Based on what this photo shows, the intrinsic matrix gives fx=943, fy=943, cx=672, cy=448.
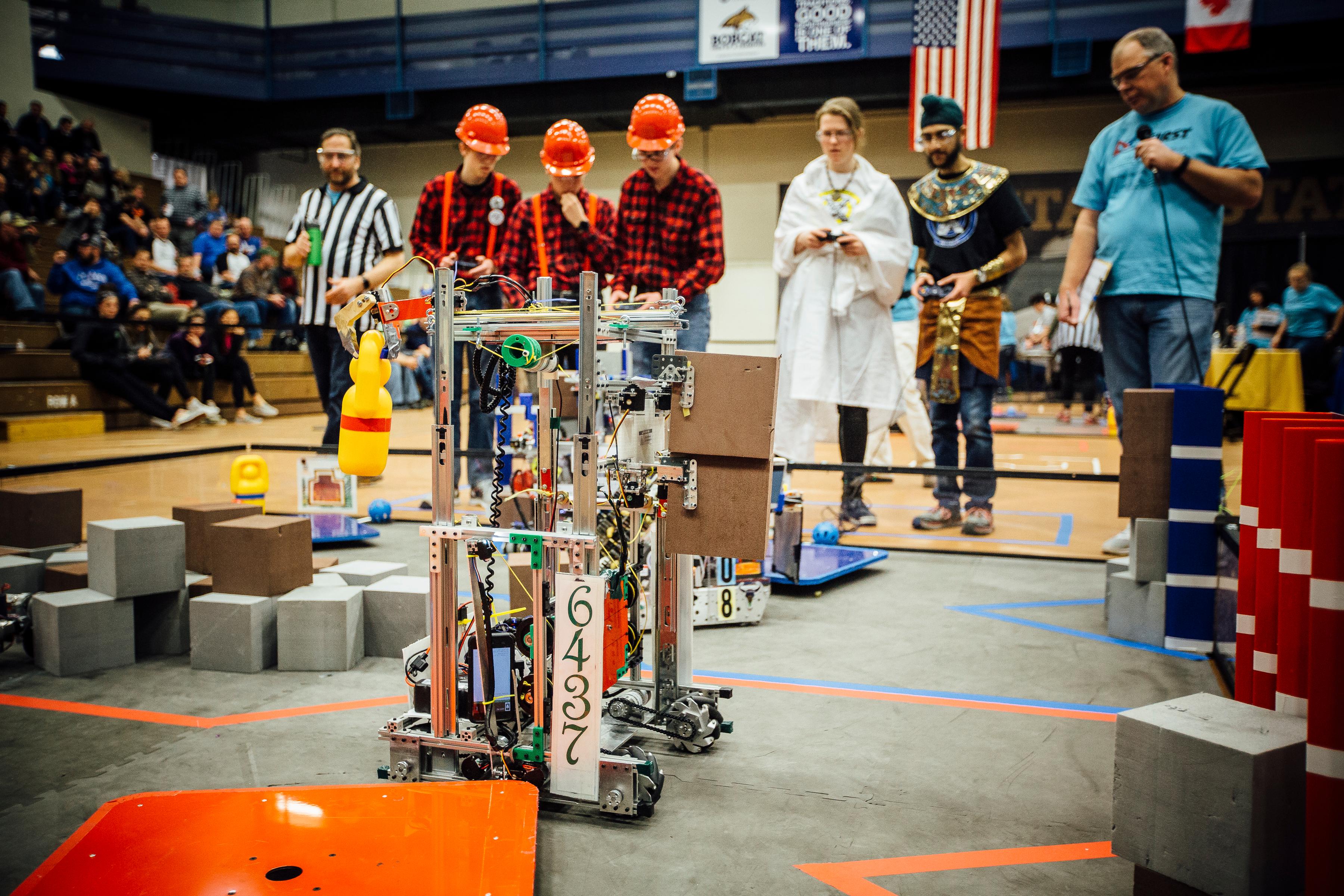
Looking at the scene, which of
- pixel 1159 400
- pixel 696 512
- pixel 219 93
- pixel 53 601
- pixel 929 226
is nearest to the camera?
pixel 696 512

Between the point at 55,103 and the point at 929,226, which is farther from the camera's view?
the point at 55,103

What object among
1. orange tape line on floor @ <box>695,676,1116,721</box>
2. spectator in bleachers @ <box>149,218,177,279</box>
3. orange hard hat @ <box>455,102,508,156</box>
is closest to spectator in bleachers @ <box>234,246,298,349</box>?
spectator in bleachers @ <box>149,218,177,279</box>

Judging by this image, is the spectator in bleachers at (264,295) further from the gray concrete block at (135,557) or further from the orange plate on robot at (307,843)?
the orange plate on robot at (307,843)

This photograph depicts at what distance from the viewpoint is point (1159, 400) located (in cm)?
320

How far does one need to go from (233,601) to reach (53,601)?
1.73 ft

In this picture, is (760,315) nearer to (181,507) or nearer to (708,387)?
(181,507)

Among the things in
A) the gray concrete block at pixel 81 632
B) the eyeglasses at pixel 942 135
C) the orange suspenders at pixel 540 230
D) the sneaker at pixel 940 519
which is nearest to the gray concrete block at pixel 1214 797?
the gray concrete block at pixel 81 632

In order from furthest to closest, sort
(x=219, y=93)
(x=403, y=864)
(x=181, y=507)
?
(x=219, y=93) → (x=181, y=507) → (x=403, y=864)

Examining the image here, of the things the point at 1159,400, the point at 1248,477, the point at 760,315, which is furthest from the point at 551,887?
the point at 760,315

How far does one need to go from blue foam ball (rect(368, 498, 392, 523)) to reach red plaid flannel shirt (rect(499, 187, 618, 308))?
136 centimetres

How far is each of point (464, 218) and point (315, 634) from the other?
Result: 2.78 m

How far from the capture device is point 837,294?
15.7 feet

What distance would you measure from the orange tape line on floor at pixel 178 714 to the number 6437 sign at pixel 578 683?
2.87ft

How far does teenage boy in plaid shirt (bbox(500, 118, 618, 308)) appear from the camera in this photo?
4.71 m
